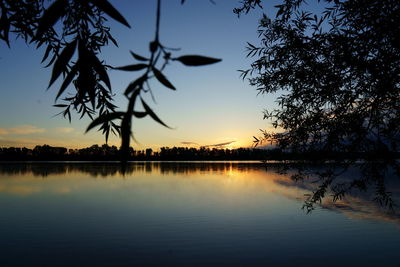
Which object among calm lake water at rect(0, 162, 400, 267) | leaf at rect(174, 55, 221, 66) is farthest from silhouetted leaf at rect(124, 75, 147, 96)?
calm lake water at rect(0, 162, 400, 267)

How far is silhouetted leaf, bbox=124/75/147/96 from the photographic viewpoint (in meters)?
1.08

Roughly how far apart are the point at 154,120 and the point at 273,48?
747 cm

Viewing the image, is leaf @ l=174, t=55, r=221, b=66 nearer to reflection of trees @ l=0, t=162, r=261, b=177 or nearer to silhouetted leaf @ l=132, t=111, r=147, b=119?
silhouetted leaf @ l=132, t=111, r=147, b=119

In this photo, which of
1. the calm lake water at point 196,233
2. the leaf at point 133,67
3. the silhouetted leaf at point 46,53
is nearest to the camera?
the leaf at point 133,67

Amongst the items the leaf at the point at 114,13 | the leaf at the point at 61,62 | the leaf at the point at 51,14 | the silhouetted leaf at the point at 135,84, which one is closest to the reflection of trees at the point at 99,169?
the leaf at the point at 61,62

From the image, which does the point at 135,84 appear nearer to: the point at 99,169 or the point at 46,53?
the point at 46,53

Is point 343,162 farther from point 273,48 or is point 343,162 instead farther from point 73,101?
point 73,101

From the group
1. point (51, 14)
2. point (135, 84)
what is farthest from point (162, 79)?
point (51, 14)

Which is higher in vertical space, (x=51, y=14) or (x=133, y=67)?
(x=51, y=14)

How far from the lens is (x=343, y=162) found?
22.0 ft

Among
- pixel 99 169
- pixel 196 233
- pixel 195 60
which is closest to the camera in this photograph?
pixel 195 60

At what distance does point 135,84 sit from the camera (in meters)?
1.09

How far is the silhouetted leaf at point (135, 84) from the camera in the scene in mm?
1080

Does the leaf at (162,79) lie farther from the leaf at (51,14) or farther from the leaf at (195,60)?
the leaf at (51,14)
